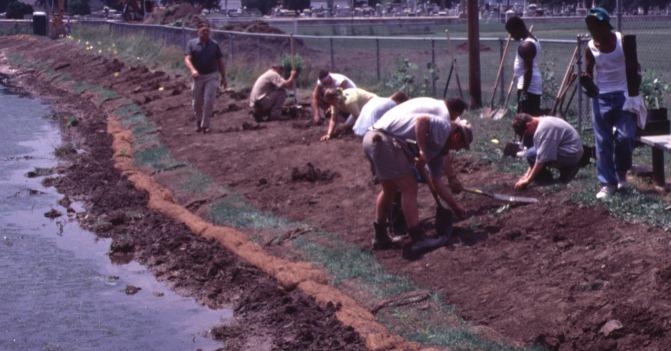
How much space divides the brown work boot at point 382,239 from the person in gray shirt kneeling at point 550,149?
1.48 m

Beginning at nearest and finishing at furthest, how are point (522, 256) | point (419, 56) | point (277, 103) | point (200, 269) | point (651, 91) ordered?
point (522, 256)
point (200, 269)
point (651, 91)
point (277, 103)
point (419, 56)

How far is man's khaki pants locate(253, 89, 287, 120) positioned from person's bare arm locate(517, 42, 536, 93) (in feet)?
24.4

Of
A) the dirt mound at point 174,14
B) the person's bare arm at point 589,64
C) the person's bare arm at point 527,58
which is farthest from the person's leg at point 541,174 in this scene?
the dirt mound at point 174,14

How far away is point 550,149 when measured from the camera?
1187 cm

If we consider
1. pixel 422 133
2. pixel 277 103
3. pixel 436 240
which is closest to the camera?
pixel 422 133

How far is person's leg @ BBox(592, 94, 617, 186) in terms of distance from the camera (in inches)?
435

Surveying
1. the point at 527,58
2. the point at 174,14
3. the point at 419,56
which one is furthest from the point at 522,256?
the point at 174,14

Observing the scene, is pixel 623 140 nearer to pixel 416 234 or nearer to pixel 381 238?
pixel 416 234

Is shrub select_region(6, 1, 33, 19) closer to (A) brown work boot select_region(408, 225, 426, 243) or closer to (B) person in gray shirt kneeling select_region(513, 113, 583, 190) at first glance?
(B) person in gray shirt kneeling select_region(513, 113, 583, 190)

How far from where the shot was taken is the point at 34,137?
25656mm

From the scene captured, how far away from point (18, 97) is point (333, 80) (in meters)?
22.0

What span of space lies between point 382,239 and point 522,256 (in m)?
1.70

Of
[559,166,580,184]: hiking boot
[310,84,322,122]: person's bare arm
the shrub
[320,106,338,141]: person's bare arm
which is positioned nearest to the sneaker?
[559,166,580,184]: hiking boot

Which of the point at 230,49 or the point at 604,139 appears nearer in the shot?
the point at 604,139
